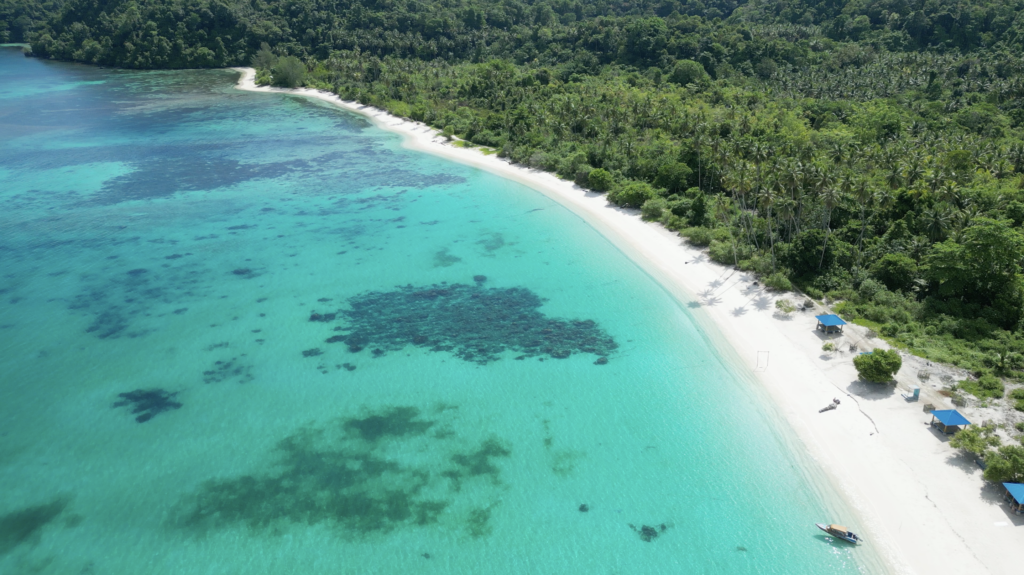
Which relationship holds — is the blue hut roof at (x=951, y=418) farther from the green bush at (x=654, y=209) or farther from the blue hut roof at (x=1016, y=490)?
the green bush at (x=654, y=209)

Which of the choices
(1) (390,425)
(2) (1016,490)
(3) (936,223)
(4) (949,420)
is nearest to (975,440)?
(4) (949,420)

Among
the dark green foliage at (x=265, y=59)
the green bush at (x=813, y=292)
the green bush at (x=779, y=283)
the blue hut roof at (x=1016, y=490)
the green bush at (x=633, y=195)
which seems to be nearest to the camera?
the blue hut roof at (x=1016, y=490)

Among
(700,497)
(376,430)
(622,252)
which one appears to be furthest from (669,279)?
(376,430)

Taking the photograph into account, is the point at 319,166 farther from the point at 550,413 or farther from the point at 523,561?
the point at 523,561

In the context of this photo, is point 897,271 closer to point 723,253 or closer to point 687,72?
point 723,253

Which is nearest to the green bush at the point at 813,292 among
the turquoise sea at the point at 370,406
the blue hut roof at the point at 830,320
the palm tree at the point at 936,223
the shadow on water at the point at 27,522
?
the blue hut roof at the point at 830,320

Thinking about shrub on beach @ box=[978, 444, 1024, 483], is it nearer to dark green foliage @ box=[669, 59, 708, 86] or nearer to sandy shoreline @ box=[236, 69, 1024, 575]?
sandy shoreline @ box=[236, 69, 1024, 575]
